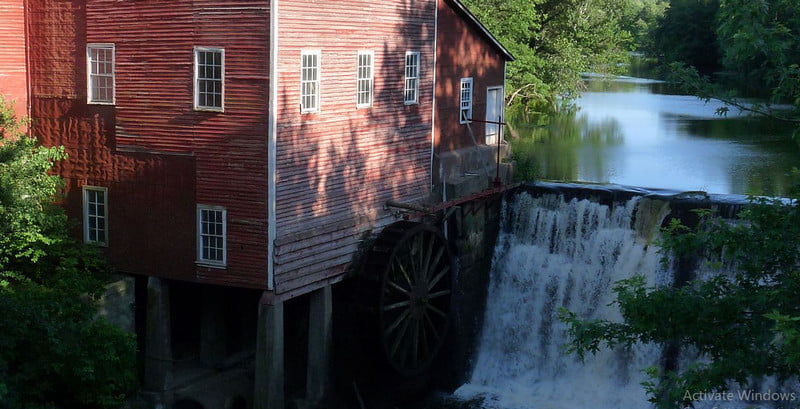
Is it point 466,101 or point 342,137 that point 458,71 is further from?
point 342,137

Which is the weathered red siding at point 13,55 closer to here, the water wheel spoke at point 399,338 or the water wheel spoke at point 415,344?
the water wheel spoke at point 399,338

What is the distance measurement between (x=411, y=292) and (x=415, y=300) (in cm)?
24

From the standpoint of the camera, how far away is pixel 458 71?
25.3 meters

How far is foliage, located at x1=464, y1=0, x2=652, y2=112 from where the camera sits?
1620 inches

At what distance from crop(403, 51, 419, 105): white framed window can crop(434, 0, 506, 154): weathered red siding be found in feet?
3.53

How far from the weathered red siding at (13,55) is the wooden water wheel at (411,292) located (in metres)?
7.77

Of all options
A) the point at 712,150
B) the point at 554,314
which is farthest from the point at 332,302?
the point at 712,150

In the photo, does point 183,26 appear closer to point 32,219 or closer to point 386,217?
point 32,219

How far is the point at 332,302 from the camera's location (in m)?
21.8

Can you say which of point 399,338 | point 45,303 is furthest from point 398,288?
point 45,303

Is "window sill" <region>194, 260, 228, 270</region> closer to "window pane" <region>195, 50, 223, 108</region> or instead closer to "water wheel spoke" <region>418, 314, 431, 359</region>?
"window pane" <region>195, 50, 223, 108</region>

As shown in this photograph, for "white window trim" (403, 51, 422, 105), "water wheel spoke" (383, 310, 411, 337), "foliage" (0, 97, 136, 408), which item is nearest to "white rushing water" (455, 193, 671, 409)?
"water wheel spoke" (383, 310, 411, 337)

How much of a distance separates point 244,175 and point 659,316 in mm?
8686

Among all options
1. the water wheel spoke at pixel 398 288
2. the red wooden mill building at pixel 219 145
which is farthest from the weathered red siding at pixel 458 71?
the water wheel spoke at pixel 398 288
